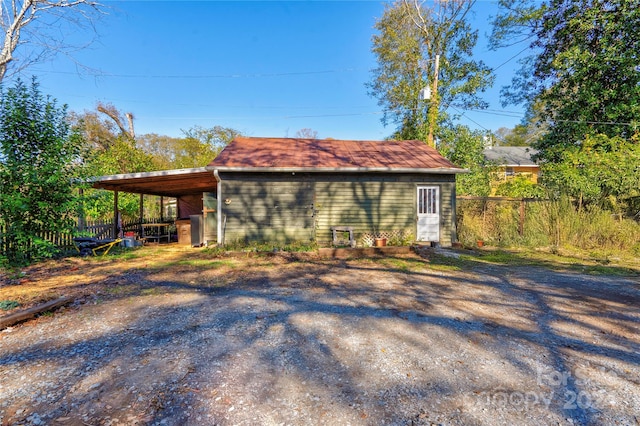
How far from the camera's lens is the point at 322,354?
8.95 ft

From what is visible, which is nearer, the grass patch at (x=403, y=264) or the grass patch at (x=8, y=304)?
the grass patch at (x=8, y=304)

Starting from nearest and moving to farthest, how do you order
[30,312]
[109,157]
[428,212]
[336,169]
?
[30,312], [336,169], [428,212], [109,157]

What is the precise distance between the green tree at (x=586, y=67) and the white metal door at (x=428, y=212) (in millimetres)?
6636

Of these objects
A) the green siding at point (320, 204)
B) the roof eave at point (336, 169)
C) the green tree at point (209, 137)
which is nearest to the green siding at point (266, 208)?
the green siding at point (320, 204)

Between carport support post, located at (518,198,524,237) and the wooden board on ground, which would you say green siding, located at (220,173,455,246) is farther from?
the wooden board on ground

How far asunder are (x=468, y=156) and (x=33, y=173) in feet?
56.4

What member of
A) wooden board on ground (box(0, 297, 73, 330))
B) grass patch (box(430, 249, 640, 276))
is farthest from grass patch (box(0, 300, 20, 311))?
grass patch (box(430, 249, 640, 276))

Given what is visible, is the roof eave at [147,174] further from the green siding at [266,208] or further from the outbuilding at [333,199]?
the green siding at [266,208]

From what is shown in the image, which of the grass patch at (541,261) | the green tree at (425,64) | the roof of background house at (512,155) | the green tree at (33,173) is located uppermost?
the green tree at (425,64)

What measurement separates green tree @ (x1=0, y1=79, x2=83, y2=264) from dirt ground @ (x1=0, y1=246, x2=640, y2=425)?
2.00m

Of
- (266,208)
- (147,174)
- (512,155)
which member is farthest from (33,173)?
(512,155)

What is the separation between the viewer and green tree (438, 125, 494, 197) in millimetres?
14180

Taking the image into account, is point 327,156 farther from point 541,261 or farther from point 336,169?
point 541,261

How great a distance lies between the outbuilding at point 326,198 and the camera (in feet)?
30.4
